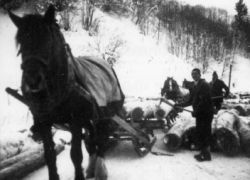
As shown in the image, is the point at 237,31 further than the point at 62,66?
Yes

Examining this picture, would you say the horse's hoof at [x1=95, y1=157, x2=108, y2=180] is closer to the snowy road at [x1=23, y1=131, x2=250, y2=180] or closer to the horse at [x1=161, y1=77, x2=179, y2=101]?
the snowy road at [x1=23, y1=131, x2=250, y2=180]

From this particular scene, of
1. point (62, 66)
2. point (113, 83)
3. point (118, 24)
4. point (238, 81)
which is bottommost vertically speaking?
point (238, 81)

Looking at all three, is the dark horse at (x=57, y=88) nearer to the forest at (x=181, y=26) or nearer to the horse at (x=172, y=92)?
the horse at (x=172, y=92)

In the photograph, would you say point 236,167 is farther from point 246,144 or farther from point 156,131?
point 156,131

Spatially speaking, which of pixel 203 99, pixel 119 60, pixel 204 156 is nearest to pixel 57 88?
pixel 203 99

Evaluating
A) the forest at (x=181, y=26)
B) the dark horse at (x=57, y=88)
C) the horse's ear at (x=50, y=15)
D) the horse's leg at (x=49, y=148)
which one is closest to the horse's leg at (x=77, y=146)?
the dark horse at (x=57, y=88)

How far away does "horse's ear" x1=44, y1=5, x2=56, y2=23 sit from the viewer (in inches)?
119

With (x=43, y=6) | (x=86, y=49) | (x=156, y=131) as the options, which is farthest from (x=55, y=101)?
(x=43, y=6)

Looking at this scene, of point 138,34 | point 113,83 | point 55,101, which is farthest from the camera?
point 138,34

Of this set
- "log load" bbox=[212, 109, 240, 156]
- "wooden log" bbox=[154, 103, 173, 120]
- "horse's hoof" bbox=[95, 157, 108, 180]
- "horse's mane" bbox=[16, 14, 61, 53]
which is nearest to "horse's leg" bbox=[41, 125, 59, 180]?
"horse's hoof" bbox=[95, 157, 108, 180]

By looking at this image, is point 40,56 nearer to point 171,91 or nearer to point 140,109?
point 140,109

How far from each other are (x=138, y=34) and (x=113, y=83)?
2211 cm

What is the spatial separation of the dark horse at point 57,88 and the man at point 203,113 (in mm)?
2038

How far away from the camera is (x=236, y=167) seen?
533cm
